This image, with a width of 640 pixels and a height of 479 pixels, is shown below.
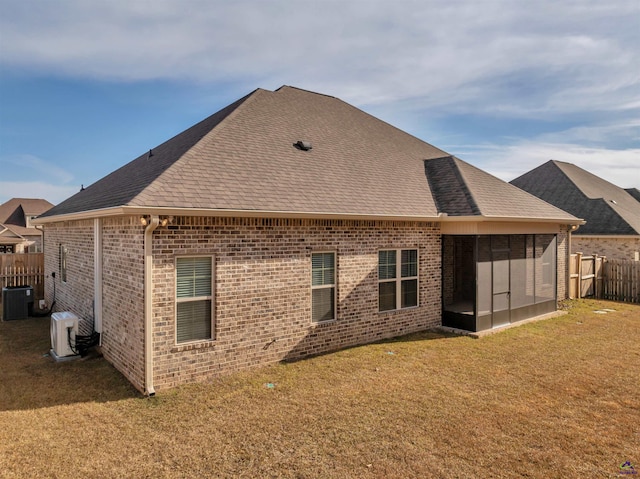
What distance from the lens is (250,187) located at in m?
8.32

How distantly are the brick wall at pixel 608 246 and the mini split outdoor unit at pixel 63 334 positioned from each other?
2204 cm

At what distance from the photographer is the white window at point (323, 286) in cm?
884

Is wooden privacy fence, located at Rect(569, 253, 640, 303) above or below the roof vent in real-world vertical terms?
below

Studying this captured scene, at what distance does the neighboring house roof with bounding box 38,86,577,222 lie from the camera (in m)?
7.79

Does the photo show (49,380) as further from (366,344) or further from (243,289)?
(366,344)

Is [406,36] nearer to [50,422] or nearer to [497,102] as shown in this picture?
[497,102]

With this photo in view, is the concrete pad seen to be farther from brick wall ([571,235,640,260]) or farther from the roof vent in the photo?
brick wall ([571,235,640,260])

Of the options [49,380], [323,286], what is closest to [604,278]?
[323,286]

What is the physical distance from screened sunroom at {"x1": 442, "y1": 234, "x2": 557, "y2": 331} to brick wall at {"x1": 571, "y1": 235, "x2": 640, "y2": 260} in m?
9.04

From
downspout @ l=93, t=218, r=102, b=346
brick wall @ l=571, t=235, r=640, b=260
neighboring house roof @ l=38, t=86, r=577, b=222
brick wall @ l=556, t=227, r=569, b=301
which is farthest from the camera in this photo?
brick wall @ l=571, t=235, r=640, b=260

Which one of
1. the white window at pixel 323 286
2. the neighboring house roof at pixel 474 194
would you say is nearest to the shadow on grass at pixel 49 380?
the white window at pixel 323 286

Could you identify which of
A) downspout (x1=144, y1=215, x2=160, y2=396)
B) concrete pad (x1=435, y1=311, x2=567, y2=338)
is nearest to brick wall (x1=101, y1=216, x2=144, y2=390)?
downspout (x1=144, y1=215, x2=160, y2=396)

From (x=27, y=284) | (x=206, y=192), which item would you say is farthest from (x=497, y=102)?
(x=27, y=284)

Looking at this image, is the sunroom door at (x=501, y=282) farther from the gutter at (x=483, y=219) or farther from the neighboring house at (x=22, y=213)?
the neighboring house at (x=22, y=213)
